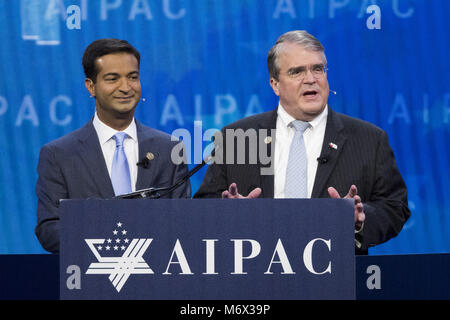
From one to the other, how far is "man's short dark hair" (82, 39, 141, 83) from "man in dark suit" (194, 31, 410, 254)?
76 centimetres

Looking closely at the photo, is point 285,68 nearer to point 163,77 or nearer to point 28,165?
point 163,77

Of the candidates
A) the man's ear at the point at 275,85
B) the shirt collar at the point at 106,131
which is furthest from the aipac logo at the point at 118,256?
the man's ear at the point at 275,85

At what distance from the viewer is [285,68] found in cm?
392

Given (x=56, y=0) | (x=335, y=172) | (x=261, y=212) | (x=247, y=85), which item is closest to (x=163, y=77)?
(x=247, y=85)

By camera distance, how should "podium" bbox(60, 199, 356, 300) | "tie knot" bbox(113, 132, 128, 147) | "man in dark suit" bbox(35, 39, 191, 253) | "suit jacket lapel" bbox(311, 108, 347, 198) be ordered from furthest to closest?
"tie knot" bbox(113, 132, 128, 147) < "man in dark suit" bbox(35, 39, 191, 253) < "suit jacket lapel" bbox(311, 108, 347, 198) < "podium" bbox(60, 199, 356, 300)

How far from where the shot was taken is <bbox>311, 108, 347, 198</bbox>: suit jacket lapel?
3561mm

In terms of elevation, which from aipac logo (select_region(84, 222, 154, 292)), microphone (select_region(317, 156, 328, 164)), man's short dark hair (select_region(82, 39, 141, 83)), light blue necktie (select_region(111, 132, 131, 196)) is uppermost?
man's short dark hair (select_region(82, 39, 141, 83))

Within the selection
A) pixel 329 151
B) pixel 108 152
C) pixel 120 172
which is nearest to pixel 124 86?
pixel 108 152

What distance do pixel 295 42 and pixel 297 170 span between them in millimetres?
708

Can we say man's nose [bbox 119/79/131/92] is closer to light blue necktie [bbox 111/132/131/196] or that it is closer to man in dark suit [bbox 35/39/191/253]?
man in dark suit [bbox 35/39/191/253]

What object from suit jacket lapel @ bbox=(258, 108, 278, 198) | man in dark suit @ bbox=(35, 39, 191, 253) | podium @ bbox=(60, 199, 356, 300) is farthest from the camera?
man in dark suit @ bbox=(35, 39, 191, 253)

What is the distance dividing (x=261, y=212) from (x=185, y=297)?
39 cm

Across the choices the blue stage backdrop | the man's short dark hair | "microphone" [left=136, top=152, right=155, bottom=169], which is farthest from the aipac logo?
the blue stage backdrop

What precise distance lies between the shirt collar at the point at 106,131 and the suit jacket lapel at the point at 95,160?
0.02 meters
